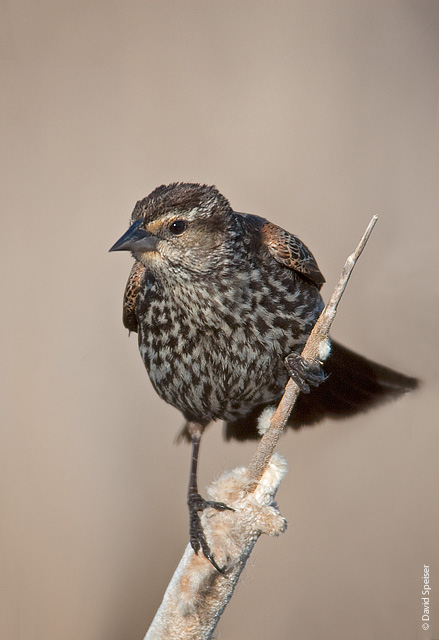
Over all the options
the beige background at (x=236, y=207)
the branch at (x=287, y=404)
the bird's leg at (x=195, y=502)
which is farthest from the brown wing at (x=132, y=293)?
the branch at (x=287, y=404)

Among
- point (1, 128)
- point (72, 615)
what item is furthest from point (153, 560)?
point (1, 128)

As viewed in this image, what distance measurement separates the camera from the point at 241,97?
2.22m

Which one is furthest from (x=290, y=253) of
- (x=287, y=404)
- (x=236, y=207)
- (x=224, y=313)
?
(x=287, y=404)

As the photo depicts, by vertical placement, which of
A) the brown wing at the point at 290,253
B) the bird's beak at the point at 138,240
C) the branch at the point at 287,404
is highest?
the brown wing at the point at 290,253

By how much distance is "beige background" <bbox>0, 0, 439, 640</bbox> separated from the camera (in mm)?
2131

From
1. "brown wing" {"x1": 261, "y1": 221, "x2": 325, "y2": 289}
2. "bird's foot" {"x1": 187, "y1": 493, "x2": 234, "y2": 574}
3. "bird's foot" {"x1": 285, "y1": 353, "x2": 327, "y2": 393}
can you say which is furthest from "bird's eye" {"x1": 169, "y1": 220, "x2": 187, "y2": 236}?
"bird's foot" {"x1": 187, "y1": 493, "x2": 234, "y2": 574}

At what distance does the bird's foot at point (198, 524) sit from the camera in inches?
55.3

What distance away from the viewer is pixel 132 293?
2.03 meters

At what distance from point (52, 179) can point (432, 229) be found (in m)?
1.25

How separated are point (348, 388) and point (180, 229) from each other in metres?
0.73

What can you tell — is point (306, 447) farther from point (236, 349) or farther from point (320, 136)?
point (320, 136)

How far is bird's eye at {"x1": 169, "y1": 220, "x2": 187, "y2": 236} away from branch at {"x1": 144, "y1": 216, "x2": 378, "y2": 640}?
48 cm

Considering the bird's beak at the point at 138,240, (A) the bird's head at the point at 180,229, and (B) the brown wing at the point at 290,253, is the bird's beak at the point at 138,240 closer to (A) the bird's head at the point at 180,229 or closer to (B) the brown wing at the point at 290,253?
(A) the bird's head at the point at 180,229

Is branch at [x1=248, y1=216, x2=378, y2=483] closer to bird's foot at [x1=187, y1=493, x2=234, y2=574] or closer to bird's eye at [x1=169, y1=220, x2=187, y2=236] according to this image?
bird's foot at [x1=187, y1=493, x2=234, y2=574]
